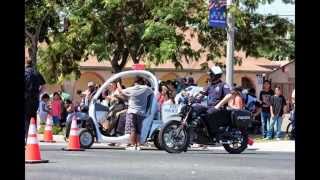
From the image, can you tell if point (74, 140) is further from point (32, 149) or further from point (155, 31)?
point (155, 31)

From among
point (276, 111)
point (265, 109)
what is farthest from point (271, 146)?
point (265, 109)

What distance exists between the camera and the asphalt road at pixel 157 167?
29.4 ft

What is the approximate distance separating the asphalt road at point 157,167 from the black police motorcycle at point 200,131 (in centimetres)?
81

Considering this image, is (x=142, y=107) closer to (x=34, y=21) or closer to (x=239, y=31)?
(x=239, y=31)

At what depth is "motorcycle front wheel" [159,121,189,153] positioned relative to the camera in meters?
13.4

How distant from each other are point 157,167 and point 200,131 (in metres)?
3.71

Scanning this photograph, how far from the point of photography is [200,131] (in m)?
13.8

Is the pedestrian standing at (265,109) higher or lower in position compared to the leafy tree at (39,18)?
lower

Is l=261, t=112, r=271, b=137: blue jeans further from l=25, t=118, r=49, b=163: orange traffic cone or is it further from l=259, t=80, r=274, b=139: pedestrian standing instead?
l=25, t=118, r=49, b=163: orange traffic cone

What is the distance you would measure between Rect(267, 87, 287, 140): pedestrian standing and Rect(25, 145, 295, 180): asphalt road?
6990mm

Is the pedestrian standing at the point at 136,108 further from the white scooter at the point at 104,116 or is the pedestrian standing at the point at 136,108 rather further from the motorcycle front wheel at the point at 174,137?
the motorcycle front wheel at the point at 174,137

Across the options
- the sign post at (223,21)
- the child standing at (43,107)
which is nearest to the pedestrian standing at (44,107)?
the child standing at (43,107)

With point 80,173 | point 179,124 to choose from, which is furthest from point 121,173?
point 179,124
